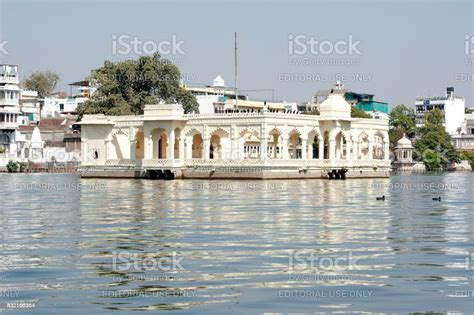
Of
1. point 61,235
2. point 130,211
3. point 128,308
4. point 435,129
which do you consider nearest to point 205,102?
point 435,129

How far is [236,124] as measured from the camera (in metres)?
56.3

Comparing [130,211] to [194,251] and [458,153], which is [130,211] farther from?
[458,153]

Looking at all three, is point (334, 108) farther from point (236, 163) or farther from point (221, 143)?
point (236, 163)

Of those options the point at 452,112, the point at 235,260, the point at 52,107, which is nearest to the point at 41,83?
the point at 52,107

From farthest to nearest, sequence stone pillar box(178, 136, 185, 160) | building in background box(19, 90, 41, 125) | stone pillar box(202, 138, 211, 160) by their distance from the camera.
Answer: building in background box(19, 90, 41, 125), stone pillar box(178, 136, 185, 160), stone pillar box(202, 138, 211, 160)

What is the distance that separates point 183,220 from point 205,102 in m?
71.8

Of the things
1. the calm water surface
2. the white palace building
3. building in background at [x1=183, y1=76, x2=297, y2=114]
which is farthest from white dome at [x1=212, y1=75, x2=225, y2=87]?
the calm water surface

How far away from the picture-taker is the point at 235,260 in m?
14.9

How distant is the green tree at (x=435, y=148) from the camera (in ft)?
311

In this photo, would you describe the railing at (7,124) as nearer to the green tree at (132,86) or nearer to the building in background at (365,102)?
the green tree at (132,86)

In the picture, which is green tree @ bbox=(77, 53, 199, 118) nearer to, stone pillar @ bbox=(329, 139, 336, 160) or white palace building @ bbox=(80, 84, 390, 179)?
white palace building @ bbox=(80, 84, 390, 179)

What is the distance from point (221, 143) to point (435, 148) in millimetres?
39672

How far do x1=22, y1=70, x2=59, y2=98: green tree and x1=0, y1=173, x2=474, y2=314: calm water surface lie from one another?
95.3 metres

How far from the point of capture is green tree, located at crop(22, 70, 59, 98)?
394 ft
